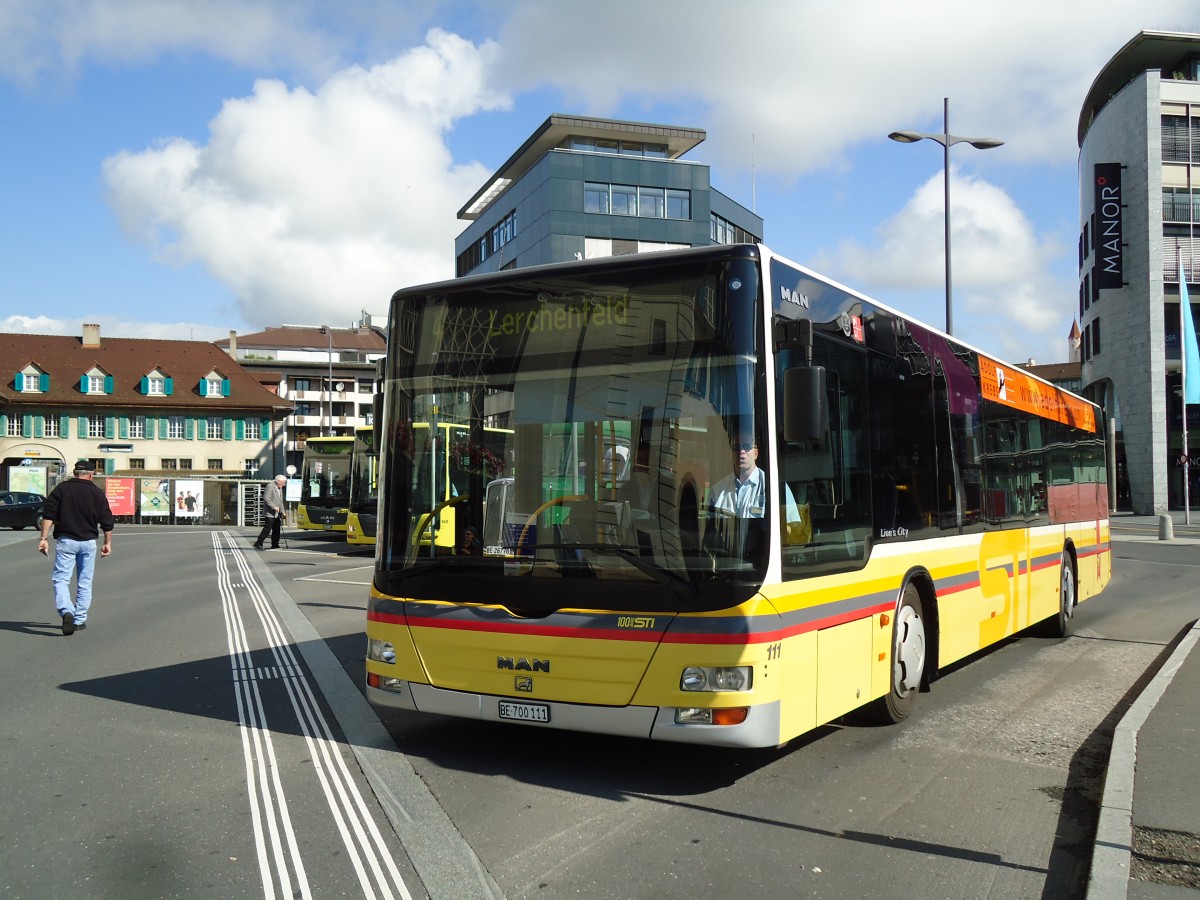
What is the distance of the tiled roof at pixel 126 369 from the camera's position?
74.9m

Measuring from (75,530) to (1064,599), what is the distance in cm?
1095

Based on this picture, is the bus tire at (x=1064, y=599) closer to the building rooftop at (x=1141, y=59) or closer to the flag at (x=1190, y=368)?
the flag at (x=1190, y=368)

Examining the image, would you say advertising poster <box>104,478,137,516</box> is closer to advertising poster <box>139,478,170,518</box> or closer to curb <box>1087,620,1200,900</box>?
advertising poster <box>139,478,170,518</box>

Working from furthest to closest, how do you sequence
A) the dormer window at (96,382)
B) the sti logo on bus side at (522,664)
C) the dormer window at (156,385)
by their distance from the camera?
the dormer window at (156,385)
the dormer window at (96,382)
the sti logo on bus side at (522,664)

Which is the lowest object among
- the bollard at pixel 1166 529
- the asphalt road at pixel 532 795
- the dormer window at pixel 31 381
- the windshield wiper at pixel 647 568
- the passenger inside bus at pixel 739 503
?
the asphalt road at pixel 532 795

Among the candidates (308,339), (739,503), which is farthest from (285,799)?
(308,339)

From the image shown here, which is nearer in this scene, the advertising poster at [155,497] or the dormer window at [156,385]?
the advertising poster at [155,497]

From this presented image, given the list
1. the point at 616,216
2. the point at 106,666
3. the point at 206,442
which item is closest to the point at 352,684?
the point at 106,666

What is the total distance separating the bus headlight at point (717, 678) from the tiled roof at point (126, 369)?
253ft

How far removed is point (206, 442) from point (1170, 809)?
7930 centimetres

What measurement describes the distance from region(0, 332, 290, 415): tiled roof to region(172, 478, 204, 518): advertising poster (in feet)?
77.9

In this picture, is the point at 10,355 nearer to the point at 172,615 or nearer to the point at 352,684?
the point at 172,615

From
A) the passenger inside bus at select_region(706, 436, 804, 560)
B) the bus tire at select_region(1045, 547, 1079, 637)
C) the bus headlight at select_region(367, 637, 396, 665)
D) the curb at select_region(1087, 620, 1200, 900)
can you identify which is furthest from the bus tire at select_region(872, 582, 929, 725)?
the bus tire at select_region(1045, 547, 1079, 637)

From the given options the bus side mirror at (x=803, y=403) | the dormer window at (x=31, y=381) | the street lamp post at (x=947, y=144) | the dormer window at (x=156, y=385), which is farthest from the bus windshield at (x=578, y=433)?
the dormer window at (x=31, y=381)
